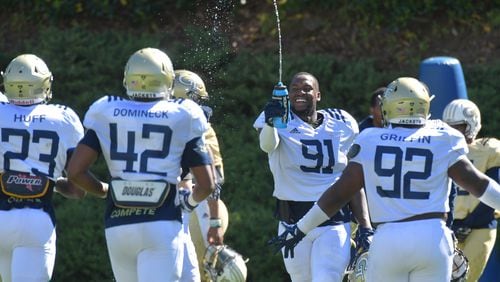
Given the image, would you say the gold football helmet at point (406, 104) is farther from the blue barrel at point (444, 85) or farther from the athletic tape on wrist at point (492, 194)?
the blue barrel at point (444, 85)

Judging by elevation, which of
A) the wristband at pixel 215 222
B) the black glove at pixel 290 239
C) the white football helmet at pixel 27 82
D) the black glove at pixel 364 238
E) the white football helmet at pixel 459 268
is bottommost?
the wristband at pixel 215 222

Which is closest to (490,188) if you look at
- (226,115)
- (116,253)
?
(116,253)

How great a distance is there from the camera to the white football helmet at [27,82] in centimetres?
820

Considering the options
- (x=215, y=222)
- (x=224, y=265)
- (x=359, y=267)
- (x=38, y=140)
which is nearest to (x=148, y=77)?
(x=38, y=140)

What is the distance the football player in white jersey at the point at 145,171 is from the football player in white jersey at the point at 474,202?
3377mm

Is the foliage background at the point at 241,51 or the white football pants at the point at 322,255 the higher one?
the foliage background at the point at 241,51

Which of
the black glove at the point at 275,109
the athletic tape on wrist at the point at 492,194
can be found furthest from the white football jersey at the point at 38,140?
the athletic tape on wrist at the point at 492,194

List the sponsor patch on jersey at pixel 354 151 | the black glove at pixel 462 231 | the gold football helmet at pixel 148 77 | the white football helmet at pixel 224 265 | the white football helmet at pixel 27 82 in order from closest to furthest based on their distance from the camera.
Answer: the sponsor patch on jersey at pixel 354 151, the gold football helmet at pixel 148 77, the white football helmet at pixel 27 82, the white football helmet at pixel 224 265, the black glove at pixel 462 231

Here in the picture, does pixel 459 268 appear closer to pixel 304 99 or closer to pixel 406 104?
pixel 406 104

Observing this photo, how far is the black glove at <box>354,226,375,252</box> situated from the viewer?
8530 mm

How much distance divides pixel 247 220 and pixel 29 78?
4.38 meters

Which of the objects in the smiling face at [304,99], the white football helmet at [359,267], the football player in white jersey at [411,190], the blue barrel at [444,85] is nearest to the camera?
the football player in white jersey at [411,190]

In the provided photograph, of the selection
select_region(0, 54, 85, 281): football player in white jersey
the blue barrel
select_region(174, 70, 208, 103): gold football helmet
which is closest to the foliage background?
the blue barrel

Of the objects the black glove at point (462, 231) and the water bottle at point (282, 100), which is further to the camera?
the black glove at point (462, 231)
